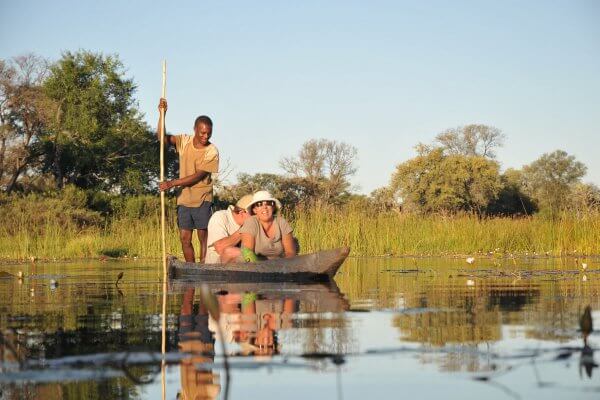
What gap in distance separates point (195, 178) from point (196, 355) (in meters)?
8.18

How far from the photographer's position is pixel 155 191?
134ft

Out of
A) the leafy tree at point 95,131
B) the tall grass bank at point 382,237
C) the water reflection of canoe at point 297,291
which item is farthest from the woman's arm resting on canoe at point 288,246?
the leafy tree at point 95,131

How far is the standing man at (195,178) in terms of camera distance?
12680 millimetres

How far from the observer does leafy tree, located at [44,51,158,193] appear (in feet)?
125

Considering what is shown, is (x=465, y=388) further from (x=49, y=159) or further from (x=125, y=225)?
(x=49, y=159)

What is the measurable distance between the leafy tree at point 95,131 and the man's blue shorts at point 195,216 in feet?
84.3

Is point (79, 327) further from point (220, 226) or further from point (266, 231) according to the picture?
point (220, 226)

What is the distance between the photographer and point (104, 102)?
39094 mm

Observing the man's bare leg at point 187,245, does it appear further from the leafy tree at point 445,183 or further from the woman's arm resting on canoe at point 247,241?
the leafy tree at point 445,183

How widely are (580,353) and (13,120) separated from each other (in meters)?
37.2

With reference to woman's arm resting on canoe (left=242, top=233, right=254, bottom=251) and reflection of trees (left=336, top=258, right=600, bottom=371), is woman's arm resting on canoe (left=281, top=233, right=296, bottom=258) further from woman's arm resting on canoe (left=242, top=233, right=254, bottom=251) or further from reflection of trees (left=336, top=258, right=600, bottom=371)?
reflection of trees (left=336, top=258, right=600, bottom=371)

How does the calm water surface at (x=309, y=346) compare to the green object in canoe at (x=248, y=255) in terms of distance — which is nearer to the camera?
the calm water surface at (x=309, y=346)

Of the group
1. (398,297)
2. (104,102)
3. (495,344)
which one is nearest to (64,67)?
(104,102)

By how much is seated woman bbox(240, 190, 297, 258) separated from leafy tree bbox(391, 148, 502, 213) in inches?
1790
